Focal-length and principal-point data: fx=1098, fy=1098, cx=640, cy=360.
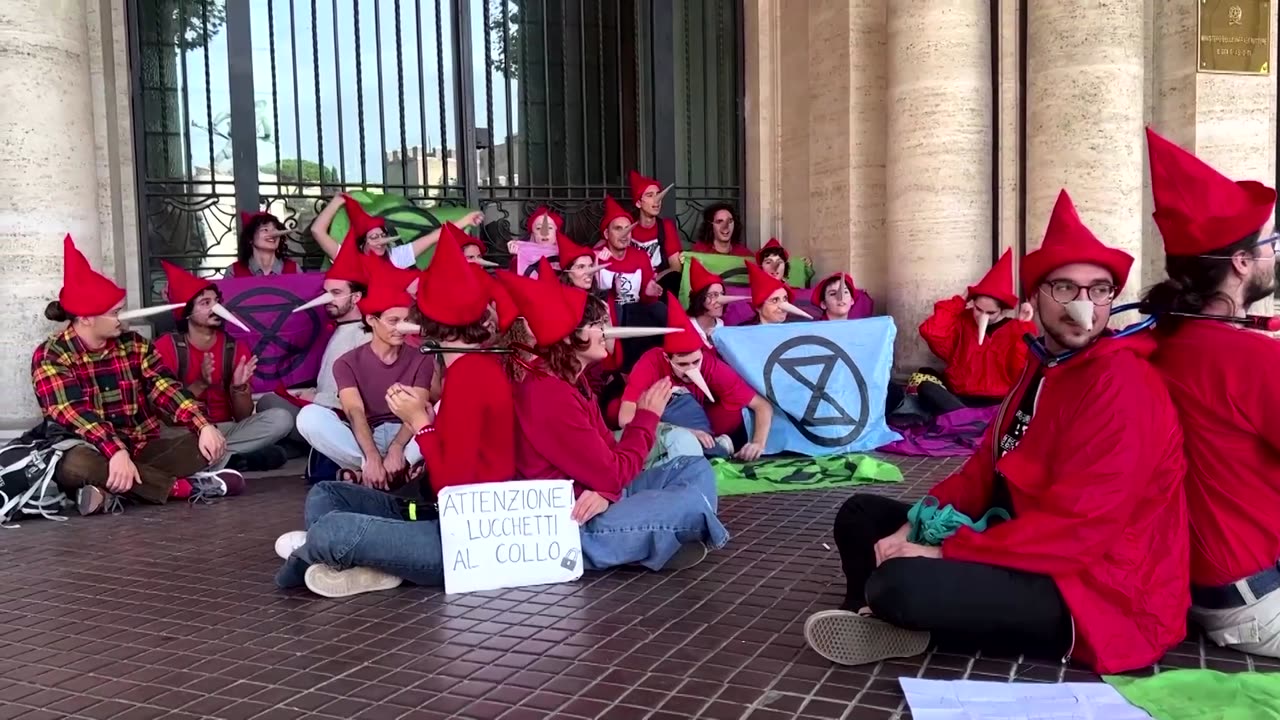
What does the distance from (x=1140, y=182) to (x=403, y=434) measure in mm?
5949

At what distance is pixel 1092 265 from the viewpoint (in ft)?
10.7

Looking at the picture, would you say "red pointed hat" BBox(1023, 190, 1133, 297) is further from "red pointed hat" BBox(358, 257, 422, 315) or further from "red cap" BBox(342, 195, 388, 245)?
"red cap" BBox(342, 195, 388, 245)

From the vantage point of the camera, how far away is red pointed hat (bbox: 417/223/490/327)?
418 centimetres

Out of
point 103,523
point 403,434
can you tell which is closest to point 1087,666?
point 403,434

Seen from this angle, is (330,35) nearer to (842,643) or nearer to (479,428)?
(479,428)

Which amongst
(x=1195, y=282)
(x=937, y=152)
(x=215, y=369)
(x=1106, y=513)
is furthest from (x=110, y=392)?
(x=937, y=152)

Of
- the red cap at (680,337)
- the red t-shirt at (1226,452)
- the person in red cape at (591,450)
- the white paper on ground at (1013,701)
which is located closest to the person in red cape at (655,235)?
the red cap at (680,337)

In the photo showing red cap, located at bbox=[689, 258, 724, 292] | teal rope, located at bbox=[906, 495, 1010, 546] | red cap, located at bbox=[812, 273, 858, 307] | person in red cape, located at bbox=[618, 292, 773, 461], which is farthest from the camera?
red cap, located at bbox=[812, 273, 858, 307]

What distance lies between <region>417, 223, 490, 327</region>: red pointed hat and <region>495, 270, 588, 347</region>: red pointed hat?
0.47ft

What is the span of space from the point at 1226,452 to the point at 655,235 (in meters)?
6.47

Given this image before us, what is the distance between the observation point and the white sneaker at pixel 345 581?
4.21 metres

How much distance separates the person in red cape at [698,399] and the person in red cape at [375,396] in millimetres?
1268

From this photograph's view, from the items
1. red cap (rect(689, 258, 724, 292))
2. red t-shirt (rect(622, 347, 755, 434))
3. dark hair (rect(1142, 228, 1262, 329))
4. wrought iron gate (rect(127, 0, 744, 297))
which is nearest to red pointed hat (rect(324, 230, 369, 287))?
red t-shirt (rect(622, 347, 755, 434))

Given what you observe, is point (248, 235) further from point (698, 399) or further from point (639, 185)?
point (698, 399)
